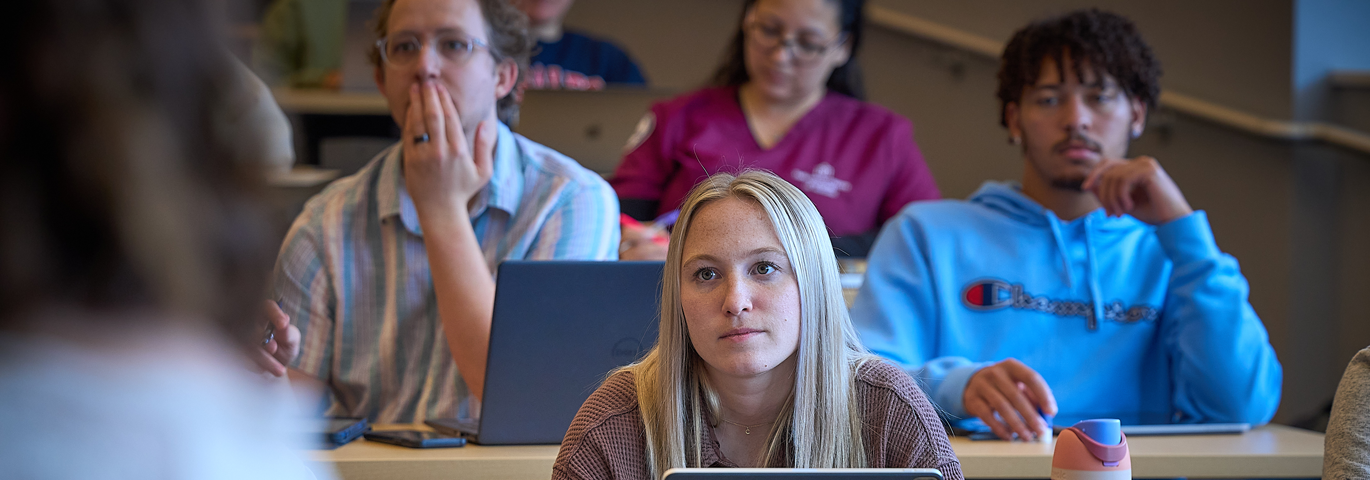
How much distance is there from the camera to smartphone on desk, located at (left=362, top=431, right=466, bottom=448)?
133 centimetres

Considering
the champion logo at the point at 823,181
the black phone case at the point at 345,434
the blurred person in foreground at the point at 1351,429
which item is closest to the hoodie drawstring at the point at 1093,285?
the blurred person in foreground at the point at 1351,429

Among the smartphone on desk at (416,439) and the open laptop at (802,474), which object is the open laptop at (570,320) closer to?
the smartphone on desk at (416,439)

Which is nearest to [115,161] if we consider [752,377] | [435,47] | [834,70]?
[752,377]

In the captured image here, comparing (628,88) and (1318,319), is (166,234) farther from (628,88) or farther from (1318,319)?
(1318,319)

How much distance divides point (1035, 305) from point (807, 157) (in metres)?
0.82

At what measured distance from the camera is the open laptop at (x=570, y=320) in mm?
1302

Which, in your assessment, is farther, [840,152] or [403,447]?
[840,152]

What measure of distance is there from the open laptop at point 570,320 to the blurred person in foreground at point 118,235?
835 mm

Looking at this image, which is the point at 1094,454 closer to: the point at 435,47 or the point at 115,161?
the point at 115,161

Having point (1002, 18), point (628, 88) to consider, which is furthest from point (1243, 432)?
point (1002, 18)

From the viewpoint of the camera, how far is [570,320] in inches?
51.4

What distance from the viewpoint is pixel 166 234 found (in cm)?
43

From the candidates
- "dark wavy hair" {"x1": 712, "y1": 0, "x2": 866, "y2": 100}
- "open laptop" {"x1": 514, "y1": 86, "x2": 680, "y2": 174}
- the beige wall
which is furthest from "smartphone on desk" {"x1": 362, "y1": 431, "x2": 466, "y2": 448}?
the beige wall

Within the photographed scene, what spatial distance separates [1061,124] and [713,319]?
1065 millimetres
